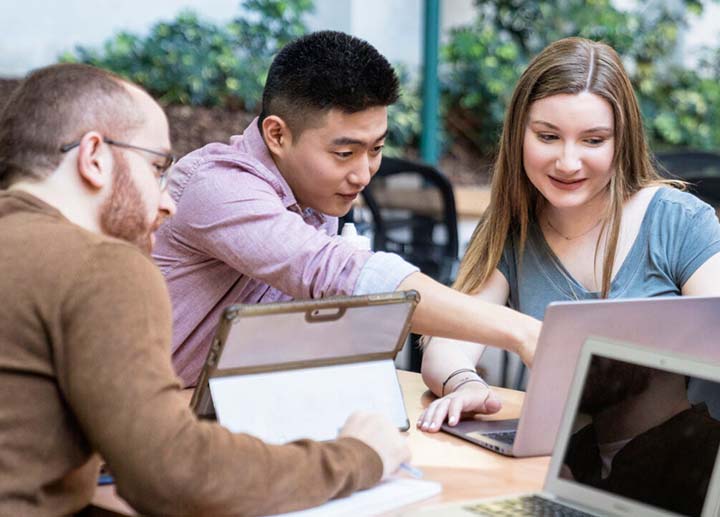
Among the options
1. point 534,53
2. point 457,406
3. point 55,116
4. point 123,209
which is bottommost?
point 457,406

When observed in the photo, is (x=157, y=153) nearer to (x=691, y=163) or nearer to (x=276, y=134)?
(x=276, y=134)

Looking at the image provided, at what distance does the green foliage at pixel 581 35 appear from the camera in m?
7.14

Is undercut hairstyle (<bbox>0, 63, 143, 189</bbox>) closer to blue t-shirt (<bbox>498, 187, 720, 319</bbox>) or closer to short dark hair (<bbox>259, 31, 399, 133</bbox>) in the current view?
short dark hair (<bbox>259, 31, 399, 133</bbox>)

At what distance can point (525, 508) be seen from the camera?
4.48 ft

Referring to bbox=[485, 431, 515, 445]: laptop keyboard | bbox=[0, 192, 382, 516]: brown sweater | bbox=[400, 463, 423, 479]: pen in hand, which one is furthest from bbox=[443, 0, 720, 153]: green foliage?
bbox=[0, 192, 382, 516]: brown sweater

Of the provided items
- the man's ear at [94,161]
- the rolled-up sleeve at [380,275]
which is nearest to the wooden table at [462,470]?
the rolled-up sleeve at [380,275]

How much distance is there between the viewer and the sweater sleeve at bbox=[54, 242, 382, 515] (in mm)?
1184

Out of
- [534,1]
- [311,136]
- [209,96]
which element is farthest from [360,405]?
[534,1]

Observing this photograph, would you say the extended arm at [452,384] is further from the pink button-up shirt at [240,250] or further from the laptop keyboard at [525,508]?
the laptop keyboard at [525,508]

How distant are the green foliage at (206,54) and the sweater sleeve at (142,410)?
4.27 meters

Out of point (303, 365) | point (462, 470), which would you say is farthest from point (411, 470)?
point (303, 365)

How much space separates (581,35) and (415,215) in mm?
3007

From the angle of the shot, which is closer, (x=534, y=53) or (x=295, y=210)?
(x=295, y=210)

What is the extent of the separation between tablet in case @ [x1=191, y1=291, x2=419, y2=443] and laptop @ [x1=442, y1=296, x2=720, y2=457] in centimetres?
20
